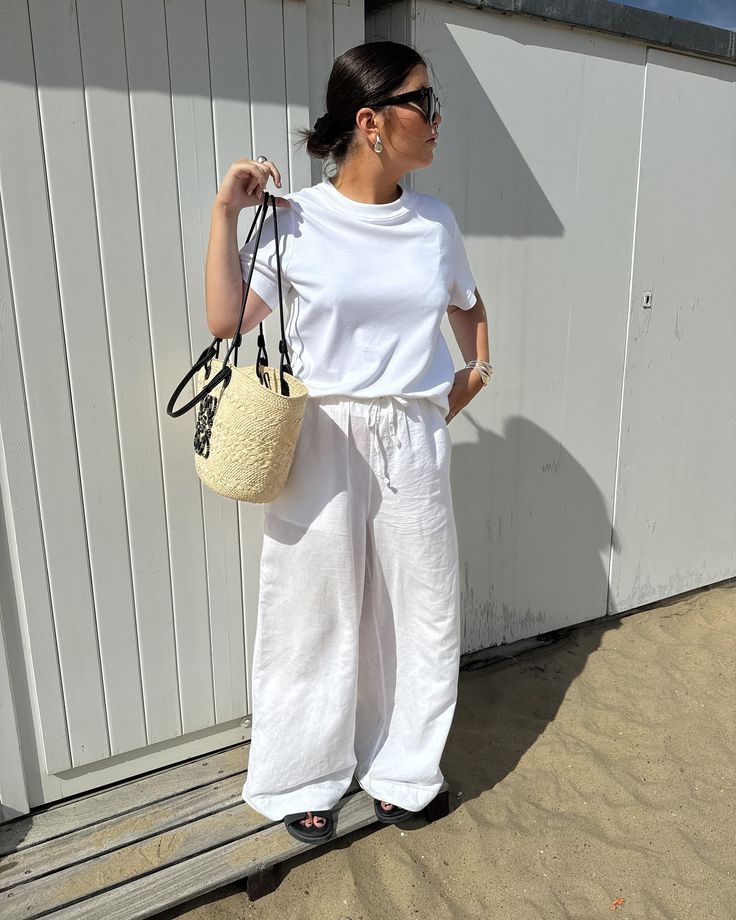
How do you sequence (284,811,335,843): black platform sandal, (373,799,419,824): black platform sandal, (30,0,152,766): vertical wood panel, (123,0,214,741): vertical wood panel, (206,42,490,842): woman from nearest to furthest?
(206,42,490,842): woman
(30,0,152,766): vertical wood panel
(123,0,214,741): vertical wood panel
(284,811,335,843): black platform sandal
(373,799,419,824): black platform sandal

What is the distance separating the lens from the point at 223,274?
5.98 ft

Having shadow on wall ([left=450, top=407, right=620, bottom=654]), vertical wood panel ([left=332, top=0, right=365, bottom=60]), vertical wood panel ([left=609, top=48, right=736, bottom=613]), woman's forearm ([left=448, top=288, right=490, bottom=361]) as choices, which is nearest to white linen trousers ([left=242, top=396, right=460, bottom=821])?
woman's forearm ([left=448, top=288, right=490, bottom=361])

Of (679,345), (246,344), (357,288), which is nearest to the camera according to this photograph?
(357,288)

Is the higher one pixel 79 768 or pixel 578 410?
pixel 578 410

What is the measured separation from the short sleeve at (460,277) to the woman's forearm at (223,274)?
612 mm

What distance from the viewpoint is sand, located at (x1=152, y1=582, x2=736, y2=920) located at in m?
2.13

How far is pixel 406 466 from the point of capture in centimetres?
204

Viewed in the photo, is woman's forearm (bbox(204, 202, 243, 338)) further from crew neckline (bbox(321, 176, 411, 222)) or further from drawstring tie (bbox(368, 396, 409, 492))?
drawstring tie (bbox(368, 396, 409, 492))

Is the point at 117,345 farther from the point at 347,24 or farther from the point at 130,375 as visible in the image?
the point at 347,24

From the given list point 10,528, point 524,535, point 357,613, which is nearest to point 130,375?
point 10,528

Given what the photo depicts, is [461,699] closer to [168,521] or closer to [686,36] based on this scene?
[168,521]

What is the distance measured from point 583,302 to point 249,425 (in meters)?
1.95

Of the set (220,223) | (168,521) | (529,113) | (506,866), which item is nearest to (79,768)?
(168,521)

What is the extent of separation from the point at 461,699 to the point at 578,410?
1318 mm
